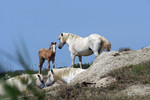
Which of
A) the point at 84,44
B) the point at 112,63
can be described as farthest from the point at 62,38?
the point at 112,63

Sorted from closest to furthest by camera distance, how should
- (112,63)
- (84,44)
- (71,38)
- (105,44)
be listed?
(112,63) → (105,44) → (84,44) → (71,38)

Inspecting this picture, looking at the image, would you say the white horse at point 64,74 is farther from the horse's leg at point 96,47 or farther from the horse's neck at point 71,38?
the horse's neck at point 71,38

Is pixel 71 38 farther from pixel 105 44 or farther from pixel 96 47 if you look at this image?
pixel 105 44

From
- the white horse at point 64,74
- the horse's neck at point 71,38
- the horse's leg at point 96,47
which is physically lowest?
the white horse at point 64,74

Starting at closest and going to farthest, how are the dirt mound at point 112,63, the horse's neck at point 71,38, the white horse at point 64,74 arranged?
the dirt mound at point 112,63 < the white horse at point 64,74 < the horse's neck at point 71,38

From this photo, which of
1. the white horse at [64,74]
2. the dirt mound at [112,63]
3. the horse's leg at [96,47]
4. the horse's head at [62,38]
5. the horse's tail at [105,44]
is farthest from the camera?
the horse's head at [62,38]

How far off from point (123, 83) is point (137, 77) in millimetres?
531

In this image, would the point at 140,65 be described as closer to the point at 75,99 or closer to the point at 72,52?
the point at 75,99

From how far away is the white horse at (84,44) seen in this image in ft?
58.9

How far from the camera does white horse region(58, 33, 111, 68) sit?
17958 millimetres

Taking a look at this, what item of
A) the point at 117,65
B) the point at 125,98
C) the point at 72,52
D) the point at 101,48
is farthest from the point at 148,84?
the point at 72,52

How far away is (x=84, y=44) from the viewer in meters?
18.8

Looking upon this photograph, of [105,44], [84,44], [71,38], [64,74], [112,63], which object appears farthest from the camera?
[71,38]

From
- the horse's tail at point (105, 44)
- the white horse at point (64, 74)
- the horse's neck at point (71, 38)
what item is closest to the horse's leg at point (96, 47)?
the horse's tail at point (105, 44)
